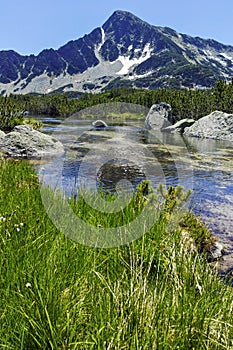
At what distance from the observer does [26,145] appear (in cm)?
2661

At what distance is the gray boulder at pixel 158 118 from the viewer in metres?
67.2

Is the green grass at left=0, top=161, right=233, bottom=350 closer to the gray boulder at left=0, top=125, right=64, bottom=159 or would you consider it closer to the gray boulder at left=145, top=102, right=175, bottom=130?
the gray boulder at left=0, top=125, right=64, bottom=159

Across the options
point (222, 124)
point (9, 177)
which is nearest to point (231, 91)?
point (222, 124)

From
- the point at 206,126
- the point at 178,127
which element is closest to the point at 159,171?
the point at 206,126

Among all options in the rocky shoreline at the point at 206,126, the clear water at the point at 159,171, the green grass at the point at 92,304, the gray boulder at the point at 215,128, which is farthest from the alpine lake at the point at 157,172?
the rocky shoreline at the point at 206,126

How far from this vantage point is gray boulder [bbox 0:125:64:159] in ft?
85.5

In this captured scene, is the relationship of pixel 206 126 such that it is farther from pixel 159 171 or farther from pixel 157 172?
pixel 157 172

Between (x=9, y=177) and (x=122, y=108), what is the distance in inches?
5140

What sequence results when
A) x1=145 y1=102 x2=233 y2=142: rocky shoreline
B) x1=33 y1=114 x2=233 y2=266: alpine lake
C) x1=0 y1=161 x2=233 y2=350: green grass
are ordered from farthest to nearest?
x1=145 y1=102 x2=233 y2=142: rocky shoreline → x1=33 y1=114 x2=233 y2=266: alpine lake → x1=0 y1=161 x2=233 y2=350: green grass

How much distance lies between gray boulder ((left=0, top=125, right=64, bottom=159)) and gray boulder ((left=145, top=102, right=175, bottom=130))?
40.7 metres

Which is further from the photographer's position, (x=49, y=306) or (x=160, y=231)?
(x=160, y=231)

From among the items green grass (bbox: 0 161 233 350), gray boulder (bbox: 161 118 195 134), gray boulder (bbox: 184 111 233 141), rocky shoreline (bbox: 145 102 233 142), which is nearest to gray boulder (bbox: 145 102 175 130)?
rocky shoreline (bbox: 145 102 233 142)

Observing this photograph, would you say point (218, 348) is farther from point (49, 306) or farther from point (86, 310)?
point (49, 306)

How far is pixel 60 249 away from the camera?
3.83 m
